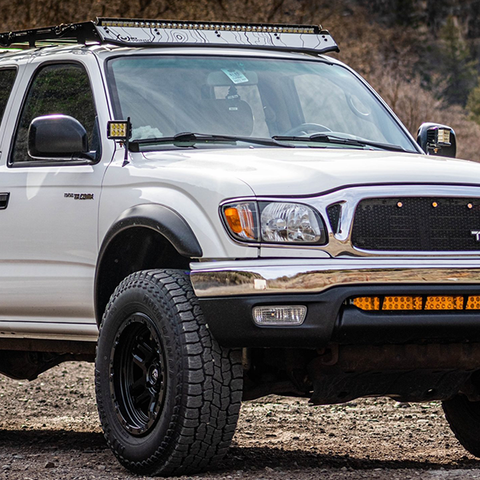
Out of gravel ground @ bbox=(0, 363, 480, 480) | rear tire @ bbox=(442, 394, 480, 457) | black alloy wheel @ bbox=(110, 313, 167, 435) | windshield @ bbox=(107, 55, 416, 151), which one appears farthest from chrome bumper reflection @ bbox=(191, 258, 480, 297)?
rear tire @ bbox=(442, 394, 480, 457)

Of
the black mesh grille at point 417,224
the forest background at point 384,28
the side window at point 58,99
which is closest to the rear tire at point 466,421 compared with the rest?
the black mesh grille at point 417,224

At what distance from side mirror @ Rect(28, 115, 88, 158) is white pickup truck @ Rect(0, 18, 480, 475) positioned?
0.4 inches

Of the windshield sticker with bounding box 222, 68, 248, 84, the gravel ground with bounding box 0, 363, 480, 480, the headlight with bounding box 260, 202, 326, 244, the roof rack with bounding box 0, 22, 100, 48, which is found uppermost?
the roof rack with bounding box 0, 22, 100, 48

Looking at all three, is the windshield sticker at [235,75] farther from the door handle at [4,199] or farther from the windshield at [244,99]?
the door handle at [4,199]

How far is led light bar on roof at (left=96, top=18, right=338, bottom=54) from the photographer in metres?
6.30

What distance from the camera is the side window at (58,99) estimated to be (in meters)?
6.15

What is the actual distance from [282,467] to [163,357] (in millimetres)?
996

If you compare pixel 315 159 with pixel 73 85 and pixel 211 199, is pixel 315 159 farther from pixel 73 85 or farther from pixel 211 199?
pixel 73 85

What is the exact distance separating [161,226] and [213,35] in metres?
1.84

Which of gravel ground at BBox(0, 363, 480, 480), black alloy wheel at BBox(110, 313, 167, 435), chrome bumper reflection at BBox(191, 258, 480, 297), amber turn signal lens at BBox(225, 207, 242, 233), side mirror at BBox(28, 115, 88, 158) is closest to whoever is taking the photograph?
chrome bumper reflection at BBox(191, 258, 480, 297)

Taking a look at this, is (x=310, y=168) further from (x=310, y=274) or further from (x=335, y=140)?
(x=335, y=140)

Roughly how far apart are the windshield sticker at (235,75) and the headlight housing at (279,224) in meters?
1.65

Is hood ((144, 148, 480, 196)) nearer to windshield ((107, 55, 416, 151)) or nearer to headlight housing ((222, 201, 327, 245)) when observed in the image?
headlight housing ((222, 201, 327, 245))

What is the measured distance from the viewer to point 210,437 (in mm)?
5035
